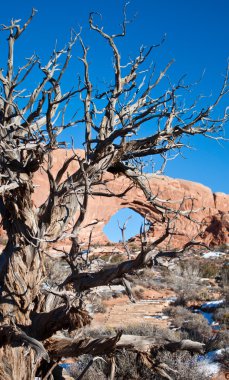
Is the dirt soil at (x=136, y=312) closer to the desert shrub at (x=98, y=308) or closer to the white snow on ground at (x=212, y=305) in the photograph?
the desert shrub at (x=98, y=308)

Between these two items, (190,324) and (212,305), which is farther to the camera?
(212,305)

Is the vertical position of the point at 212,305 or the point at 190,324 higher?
the point at 212,305

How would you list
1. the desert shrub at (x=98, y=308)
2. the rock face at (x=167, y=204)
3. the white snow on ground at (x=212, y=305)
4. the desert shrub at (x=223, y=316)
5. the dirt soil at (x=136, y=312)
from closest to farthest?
the desert shrub at (x=223, y=316)
the dirt soil at (x=136, y=312)
the white snow on ground at (x=212, y=305)
the desert shrub at (x=98, y=308)
the rock face at (x=167, y=204)

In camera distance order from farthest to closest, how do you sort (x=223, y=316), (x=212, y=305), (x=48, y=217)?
(x=212, y=305), (x=223, y=316), (x=48, y=217)

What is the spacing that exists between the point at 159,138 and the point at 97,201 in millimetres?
32687

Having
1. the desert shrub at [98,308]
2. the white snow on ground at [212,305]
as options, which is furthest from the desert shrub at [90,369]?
the white snow on ground at [212,305]

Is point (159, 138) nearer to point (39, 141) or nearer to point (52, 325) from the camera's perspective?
point (39, 141)

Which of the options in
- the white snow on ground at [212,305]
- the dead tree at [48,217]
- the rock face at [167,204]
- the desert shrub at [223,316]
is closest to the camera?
the dead tree at [48,217]

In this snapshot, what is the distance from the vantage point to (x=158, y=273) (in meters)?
21.2

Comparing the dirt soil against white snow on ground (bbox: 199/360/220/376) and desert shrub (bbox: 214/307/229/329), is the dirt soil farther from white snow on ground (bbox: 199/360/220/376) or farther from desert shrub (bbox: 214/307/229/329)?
white snow on ground (bbox: 199/360/220/376)

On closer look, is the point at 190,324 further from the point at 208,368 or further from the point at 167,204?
the point at 167,204

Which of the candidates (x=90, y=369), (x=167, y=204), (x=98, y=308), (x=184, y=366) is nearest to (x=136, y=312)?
(x=98, y=308)

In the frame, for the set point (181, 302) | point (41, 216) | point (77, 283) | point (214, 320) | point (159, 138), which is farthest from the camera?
point (181, 302)

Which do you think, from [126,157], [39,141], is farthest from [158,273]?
[39,141]
